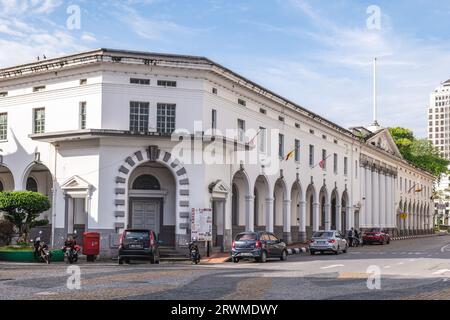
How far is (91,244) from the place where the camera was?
30.5m

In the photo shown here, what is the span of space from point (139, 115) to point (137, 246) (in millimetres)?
8259

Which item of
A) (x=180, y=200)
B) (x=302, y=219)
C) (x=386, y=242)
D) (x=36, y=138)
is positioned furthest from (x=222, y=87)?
(x=386, y=242)

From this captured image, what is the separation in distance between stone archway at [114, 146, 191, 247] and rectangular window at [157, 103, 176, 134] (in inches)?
45.8

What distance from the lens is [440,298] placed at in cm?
1544

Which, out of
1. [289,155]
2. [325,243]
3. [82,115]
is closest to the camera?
[82,115]

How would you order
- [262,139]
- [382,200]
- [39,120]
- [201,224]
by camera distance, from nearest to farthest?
[201,224] < [39,120] < [262,139] < [382,200]

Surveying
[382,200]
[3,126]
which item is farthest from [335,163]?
[3,126]

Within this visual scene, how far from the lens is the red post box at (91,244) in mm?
30375

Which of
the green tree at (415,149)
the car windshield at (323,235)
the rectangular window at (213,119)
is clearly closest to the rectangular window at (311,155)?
the car windshield at (323,235)

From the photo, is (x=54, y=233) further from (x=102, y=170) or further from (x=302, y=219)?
(x=302, y=219)

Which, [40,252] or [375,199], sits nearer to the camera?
[40,252]

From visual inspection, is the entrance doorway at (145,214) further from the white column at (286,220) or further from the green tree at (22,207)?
the white column at (286,220)

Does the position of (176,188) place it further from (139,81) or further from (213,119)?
(139,81)

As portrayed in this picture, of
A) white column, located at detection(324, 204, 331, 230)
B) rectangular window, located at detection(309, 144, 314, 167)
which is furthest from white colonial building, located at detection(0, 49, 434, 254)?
white column, located at detection(324, 204, 331, 230)
